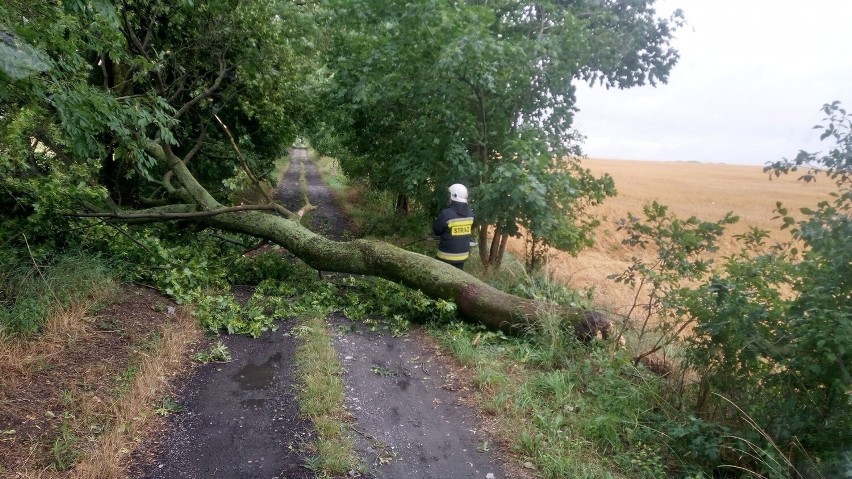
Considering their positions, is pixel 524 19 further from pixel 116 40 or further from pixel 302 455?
pixel 302 455

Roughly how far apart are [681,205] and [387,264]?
4.68 metres

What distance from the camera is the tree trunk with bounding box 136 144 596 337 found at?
20.2 ft

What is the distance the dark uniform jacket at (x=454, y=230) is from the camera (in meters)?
7.36

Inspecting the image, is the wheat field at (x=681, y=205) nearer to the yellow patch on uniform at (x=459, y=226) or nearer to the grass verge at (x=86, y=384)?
the yellow patch on uniform at (x=459, y=226)

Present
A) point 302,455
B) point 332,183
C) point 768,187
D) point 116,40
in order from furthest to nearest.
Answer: point 332,183
point 116,40
point 768,187
point 302,455

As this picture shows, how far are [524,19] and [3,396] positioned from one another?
8937 mm

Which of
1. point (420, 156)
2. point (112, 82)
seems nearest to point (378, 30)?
point (420, 156)

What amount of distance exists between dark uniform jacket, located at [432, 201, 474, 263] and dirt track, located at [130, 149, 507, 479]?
1.83 metres

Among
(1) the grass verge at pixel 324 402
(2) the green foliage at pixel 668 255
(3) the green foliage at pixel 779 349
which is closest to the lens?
(3) the green foliage at pixel 779 349

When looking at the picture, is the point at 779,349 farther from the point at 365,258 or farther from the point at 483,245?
the point at 483,245

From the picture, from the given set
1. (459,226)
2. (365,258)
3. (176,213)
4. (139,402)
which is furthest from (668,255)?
(176,213)

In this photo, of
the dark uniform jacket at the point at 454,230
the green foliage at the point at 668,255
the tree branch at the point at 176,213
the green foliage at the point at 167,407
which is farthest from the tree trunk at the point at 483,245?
the green foliage at the point at 167,407

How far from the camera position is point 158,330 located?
5.56 metres

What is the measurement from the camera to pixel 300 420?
4.20 metres
